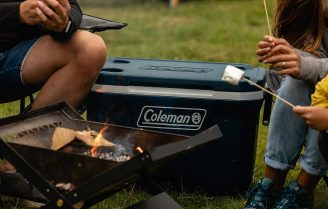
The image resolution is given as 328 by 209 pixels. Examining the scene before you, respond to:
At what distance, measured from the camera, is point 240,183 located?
3627mm

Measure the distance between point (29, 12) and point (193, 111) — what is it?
0.92 m

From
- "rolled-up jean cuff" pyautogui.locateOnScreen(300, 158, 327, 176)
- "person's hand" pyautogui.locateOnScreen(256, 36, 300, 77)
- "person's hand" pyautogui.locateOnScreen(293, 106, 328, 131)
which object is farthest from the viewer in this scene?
"rolled-up jean cuff" pyautogui.locateOnScreen(300, 158, 327, 176)

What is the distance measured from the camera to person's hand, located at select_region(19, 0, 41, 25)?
3150 millimetres

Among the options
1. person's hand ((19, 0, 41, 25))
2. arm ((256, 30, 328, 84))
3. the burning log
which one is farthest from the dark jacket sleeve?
arm ((256, 30, 328, 84))

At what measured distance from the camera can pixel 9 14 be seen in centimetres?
326

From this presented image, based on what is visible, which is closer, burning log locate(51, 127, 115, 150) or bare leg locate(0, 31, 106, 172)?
burning log locate(51, 127, 115, 150)

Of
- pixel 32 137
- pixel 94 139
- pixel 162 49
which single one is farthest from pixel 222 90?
pixel 162 49

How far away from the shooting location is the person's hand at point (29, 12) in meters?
3.15

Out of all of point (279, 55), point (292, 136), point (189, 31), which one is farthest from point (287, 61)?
point (189, 31)

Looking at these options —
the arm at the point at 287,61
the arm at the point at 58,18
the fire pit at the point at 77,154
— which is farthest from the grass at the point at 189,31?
the arm at the point at 58,18

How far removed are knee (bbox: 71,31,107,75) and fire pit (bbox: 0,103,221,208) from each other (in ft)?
1.01

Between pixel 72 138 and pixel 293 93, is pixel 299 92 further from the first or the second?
pixel 72 138

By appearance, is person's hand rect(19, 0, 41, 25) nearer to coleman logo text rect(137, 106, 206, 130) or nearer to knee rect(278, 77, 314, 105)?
coleman logo text rect(137, 106, 206, 130)

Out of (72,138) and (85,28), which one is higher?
(85,28)
